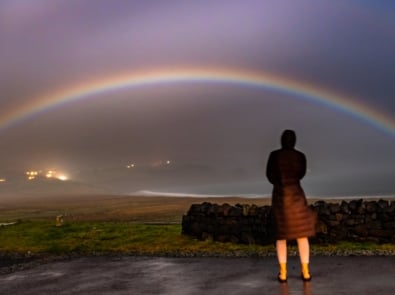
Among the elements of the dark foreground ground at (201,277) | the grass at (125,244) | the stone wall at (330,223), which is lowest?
the dark foreground ground at (201,277)

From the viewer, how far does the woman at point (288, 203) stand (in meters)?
9.76

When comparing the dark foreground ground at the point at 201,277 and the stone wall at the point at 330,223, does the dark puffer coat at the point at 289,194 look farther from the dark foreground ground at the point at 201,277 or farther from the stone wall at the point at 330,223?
the stone wall at the point at 330,223

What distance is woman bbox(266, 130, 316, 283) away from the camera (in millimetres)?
9758

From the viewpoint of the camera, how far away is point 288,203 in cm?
985

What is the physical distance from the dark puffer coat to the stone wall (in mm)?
3737

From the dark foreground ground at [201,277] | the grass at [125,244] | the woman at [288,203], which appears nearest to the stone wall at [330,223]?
the grass at [125,244]

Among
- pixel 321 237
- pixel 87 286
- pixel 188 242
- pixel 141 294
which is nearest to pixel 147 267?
pixel 87 286

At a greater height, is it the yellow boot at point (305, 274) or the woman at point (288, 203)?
the woman at point (288, 203)

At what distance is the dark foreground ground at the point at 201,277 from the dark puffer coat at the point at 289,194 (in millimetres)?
1014

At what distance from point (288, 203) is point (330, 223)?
219 inches

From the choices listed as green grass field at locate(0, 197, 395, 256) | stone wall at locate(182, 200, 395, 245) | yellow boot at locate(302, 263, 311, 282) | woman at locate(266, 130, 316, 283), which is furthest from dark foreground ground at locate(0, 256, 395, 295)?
stone wall at locate(182, 200, 395, 245)

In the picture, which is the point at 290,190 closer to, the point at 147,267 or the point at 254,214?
the point at 147,267

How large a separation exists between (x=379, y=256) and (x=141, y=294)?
625 centimetres

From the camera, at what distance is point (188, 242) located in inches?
651
